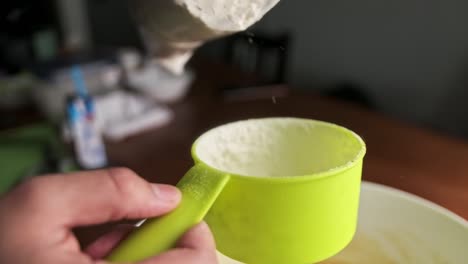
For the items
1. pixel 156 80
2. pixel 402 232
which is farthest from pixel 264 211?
pixel 156 80

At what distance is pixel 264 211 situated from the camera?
35 cm

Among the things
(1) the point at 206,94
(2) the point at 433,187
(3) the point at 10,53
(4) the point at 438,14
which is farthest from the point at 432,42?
(3) the point at 10,53

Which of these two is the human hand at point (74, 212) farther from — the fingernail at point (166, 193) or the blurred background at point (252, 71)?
the blurred background at point (252, 71)

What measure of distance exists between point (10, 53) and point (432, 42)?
3.64 ft

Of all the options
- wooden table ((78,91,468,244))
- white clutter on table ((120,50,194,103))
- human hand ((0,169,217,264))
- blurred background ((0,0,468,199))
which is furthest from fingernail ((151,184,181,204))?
white clutter on table ((120,50,194,103))

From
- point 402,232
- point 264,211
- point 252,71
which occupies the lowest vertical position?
point 252,71

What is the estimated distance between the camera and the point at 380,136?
87 centimetres

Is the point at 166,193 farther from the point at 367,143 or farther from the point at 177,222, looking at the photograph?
the point at 367,143

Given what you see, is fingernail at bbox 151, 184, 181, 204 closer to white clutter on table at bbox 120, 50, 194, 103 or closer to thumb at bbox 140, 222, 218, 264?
thumb at bbox 140, 222, 218, 264

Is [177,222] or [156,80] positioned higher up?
[177,222]

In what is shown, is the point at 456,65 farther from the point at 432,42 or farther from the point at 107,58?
the point at 107,58

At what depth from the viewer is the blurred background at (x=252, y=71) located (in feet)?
3.57

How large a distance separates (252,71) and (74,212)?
112 cm

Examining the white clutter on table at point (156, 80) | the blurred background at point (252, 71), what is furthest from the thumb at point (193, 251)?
the white clutter on table at point (156, 80)
